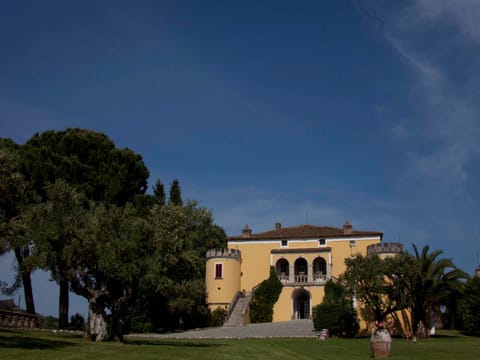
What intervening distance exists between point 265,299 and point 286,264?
5.75 metres

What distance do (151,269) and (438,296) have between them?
66.1 ft

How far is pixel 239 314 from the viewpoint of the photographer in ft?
150

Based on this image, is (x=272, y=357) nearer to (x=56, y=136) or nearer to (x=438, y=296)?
(x=438, y=296)

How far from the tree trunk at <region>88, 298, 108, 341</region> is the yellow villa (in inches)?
876

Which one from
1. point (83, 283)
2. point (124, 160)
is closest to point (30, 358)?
point (83, 283)

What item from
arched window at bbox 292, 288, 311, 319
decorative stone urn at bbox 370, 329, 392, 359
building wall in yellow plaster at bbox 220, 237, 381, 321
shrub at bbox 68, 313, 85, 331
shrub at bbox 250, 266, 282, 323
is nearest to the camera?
decorative stone urn at bbox 370, 329, 392, 359

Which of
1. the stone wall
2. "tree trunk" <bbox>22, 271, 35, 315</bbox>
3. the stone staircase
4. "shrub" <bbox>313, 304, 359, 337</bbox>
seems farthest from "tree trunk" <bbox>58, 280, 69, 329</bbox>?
"shrub" <bbox>313, 304, 359, 337</bbox>

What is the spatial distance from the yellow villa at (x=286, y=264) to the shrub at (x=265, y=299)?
65 cm

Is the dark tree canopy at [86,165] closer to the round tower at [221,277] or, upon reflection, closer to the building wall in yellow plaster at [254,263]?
the round tower at [221,277]

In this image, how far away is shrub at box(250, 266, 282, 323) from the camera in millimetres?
47438

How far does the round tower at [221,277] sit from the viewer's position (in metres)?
48.7

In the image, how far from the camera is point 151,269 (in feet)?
76.2

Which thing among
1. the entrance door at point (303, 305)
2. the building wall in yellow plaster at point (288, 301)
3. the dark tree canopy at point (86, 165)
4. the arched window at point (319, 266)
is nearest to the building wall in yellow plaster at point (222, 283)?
the building wall in yellow plaster at point (288, 301)

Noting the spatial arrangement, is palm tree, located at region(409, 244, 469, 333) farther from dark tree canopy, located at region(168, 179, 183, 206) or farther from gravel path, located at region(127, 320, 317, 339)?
dark tree canopy, located at region(168, 179, 183, 206)
